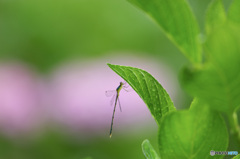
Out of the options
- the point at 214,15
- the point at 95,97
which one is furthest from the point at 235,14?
the point at 95,97

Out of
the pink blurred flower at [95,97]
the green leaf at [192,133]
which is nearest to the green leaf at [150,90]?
the green leaf at [192,133]

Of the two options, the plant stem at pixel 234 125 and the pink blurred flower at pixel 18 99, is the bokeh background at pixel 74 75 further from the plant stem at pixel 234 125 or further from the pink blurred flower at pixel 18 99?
the plant stem at pixel 234 125

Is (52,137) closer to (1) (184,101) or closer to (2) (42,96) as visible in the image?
(2) (42,96)

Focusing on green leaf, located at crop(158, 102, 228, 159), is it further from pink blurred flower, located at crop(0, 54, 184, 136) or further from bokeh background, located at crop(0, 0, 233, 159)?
pink blurred flower, located at crop(0, 54, 184, 136)

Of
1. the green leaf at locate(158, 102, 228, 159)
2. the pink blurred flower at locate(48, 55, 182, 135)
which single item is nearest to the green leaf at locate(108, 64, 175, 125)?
the green leaf at locate(158, 102, 228, 159)

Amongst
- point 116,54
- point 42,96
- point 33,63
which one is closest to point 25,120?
point 42,96

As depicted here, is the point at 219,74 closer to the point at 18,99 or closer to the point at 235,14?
the point at 235,14
